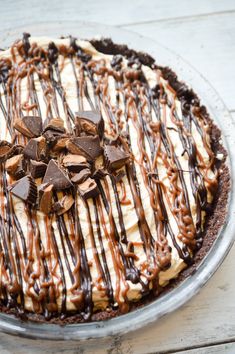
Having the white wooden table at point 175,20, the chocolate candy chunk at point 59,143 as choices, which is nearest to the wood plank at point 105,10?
the white wooden table at point 175,20

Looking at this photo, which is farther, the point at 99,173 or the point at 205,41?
the point at 205,41

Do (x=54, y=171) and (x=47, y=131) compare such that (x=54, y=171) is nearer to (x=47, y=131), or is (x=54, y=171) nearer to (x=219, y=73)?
(x=47, y=131)

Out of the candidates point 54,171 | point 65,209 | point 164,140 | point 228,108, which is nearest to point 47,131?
point 54,171

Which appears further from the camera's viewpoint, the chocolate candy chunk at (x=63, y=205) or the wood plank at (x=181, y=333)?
the wood plank at (x=181, y=333)

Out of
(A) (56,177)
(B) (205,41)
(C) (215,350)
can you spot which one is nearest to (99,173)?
(A) (56,177)

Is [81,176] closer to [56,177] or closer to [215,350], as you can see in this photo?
[56,177]

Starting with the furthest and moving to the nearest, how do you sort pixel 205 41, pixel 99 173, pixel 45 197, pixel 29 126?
pixel 205 41, pixel 29 126, pixel 99 173, pixel 45 197

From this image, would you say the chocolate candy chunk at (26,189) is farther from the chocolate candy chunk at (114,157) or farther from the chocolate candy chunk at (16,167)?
the chocolate candy chunk at (114,157)
